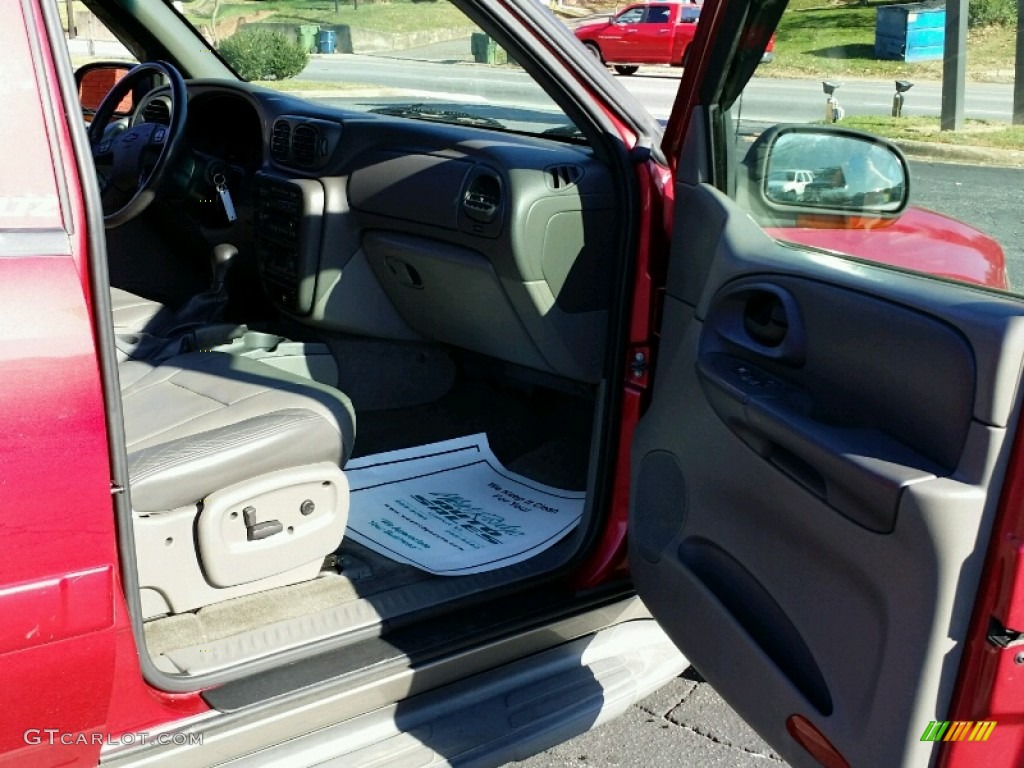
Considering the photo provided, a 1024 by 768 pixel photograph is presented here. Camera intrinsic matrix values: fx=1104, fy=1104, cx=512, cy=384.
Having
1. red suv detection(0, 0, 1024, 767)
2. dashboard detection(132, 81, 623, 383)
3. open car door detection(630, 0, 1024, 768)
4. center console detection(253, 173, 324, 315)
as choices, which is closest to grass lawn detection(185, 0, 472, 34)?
red suv detection(0, 0, 1024, 767)

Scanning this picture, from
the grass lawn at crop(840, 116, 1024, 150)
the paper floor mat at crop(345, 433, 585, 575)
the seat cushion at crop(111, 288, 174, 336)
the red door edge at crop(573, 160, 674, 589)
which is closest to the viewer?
the grass lawn at crop(840, 116, 1024, 150)

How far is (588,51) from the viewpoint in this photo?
2396 mm

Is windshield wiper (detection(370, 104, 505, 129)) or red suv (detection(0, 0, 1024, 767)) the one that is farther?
windshield wiper (detection(370, 104, 505, 129))

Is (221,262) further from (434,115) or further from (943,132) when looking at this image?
(943,132)

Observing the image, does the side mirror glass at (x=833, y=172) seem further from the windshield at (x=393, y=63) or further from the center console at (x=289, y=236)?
the center console at (x=289, y=236)

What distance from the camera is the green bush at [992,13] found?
1666 mm

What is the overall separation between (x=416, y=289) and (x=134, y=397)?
36.2 inches

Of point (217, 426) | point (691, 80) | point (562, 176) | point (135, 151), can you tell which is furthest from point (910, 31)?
point (135, 151)

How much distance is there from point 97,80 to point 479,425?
75.8 inches

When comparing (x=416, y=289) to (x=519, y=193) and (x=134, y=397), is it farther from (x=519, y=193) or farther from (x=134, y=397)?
(x=134, y=397)

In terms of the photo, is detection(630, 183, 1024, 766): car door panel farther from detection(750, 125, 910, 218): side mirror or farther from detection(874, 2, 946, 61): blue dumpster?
detection(874, 2, 946, 61): blue dumpster

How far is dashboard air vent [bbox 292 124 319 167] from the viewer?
319 cm

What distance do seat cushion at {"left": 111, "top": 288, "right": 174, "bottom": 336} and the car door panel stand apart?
162 centimetres

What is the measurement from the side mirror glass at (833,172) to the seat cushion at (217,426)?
1051 mm
